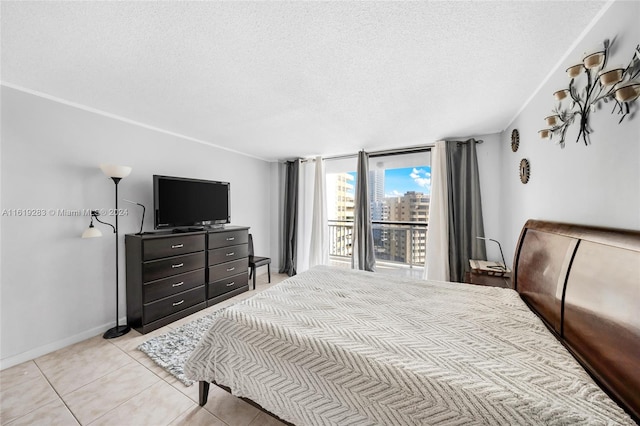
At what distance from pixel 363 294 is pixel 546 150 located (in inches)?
77.2

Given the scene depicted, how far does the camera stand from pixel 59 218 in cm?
229

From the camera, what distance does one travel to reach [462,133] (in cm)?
325

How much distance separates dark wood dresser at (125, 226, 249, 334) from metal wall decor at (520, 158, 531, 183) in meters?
3.70

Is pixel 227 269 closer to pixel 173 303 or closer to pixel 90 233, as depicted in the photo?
pixel 173 303

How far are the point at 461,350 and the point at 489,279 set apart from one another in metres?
1.84

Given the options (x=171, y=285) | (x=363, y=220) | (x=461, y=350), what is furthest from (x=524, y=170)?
(x=171, y=285)

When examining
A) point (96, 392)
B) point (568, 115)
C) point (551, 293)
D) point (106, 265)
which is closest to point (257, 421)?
point (96, 392)

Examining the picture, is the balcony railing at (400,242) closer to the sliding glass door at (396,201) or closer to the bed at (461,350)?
the sliding glass door at (396,201)

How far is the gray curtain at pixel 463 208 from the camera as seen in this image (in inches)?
132

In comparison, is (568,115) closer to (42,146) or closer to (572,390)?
(572,390)

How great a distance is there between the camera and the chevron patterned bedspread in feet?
2.97

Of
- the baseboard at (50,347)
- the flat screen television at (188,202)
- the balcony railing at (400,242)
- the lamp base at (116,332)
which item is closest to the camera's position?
the baseboard at (50,347)

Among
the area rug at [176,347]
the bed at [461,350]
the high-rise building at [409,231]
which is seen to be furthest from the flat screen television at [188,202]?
the high-rise building at [409,231]

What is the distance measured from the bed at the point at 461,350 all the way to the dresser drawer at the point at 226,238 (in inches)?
71.2
